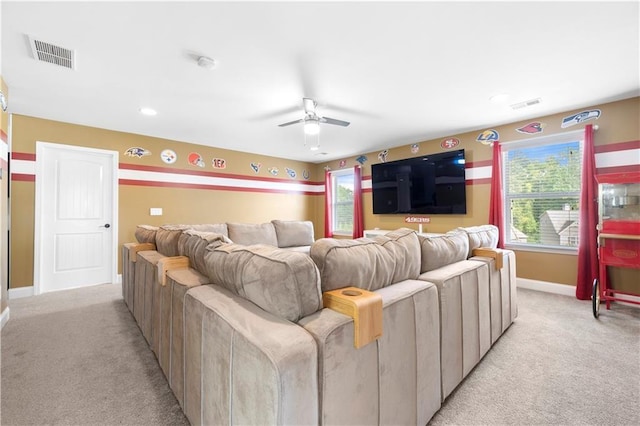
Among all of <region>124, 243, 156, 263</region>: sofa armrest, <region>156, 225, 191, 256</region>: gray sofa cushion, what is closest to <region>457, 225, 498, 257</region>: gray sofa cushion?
<region>156, 225, 191, 256</region>: gray sofa cushion

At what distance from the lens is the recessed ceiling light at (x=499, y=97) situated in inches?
124

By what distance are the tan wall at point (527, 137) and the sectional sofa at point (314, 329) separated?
2.46 meters

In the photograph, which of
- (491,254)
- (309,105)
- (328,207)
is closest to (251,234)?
(309,105)

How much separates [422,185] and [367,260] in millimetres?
4187

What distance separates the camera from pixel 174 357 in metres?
1.57

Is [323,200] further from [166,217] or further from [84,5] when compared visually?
[84,5]

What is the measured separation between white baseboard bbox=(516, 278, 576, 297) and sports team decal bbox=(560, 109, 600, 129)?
2124mm

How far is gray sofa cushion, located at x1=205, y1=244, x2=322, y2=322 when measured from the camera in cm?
101

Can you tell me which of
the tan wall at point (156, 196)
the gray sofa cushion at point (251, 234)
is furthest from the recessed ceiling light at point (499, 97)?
the tan wall at point (156, 196)

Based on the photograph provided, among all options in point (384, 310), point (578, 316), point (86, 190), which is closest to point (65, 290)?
point (86, 190)

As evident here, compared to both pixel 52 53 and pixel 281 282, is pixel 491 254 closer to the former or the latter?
pixel 281 282

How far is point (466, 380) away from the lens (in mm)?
1800

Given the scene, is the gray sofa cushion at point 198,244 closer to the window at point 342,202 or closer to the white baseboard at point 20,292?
the white baseboard at point 20,292

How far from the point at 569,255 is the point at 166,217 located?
619 centimetres
